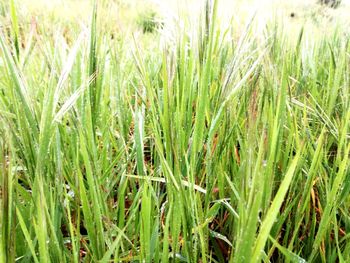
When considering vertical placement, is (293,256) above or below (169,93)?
below

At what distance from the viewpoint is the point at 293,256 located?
16.9 inches

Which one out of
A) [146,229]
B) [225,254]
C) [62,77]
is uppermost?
[62,77]

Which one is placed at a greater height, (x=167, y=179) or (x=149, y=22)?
(x=167, y=179)

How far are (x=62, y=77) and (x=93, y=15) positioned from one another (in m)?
0.12

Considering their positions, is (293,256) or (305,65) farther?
(305,65)

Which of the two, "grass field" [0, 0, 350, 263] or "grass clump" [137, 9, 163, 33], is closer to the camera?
"grass field" [0, 0, 350, 263]

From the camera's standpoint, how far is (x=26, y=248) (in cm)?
44

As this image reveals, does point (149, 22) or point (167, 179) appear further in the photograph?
point (149, 22)

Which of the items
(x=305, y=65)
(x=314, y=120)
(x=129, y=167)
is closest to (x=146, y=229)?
(x=129, y=167)

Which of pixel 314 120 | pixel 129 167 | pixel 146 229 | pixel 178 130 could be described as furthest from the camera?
pixel 314 120

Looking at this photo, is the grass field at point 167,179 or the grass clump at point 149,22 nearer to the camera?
the grass field at point 167,179

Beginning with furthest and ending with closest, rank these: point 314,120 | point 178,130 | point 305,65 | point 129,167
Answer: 1. point 305,65
2. point 314,120
3. point 129,167
4. point 178,130

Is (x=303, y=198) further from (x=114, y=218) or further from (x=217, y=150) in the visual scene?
(x=114, y=218)

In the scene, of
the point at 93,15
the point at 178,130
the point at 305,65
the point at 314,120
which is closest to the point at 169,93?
the point at 178,130
